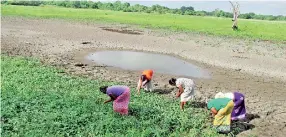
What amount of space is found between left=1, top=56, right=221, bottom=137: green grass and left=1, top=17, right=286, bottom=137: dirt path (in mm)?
2063

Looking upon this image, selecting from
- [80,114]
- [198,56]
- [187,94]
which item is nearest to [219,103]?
[187,94]

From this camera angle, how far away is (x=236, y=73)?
21.6 meters

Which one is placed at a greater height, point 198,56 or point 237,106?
point 237,106

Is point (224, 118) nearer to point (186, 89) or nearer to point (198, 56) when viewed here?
point (186, 89)

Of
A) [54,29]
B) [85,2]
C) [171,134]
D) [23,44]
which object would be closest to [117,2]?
[85,2]

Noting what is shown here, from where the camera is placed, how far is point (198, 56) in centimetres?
2628

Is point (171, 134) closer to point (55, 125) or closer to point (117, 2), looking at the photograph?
point (55, 125)

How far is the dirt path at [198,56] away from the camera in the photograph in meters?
16.2

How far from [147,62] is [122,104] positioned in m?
11.9

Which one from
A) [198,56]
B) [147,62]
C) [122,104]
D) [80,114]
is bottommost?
[147,62]

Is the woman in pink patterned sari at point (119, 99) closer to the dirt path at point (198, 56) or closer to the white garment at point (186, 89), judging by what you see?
the white garment at point (186, 89)

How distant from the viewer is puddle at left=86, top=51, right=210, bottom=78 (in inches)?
839

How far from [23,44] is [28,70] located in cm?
969

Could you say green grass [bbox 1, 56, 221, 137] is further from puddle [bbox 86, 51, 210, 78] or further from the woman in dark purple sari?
puddle [bbox 86, 51, 210, 78]
